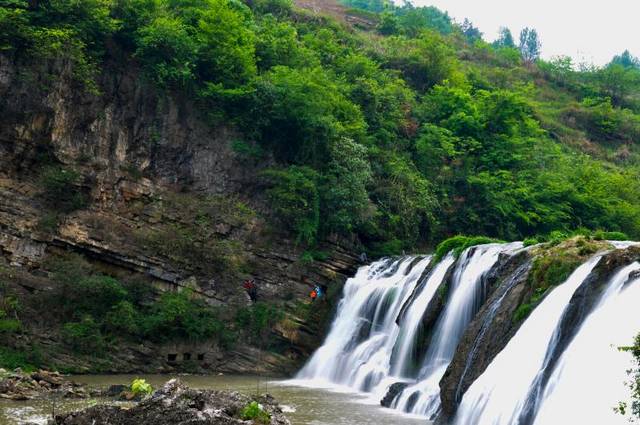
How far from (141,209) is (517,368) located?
2024cm

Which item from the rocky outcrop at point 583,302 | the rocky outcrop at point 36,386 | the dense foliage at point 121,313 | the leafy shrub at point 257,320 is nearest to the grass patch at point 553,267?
the rocky outcrop at point 583,302

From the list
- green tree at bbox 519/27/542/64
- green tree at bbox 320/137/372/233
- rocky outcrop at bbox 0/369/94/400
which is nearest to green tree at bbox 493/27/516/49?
green tree at bbox 519/27/542/64

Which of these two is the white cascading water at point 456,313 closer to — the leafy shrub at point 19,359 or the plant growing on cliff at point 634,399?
the plant growing on cliff at point 634,399

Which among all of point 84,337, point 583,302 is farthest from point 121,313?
point 583,302

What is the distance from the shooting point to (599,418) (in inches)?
475

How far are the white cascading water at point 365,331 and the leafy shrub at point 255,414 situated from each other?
34.8ft

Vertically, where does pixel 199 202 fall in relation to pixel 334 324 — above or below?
above

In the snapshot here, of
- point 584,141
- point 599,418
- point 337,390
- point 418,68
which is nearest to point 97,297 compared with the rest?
point 337,390

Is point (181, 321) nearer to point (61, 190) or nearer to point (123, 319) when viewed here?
point (123, 319)

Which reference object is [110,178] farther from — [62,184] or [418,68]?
[418,68]

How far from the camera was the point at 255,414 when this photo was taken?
14125mm

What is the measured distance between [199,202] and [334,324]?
8.37m

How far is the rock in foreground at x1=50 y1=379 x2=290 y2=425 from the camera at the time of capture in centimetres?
1354

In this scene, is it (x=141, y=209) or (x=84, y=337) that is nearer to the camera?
(x=84, y=337)
